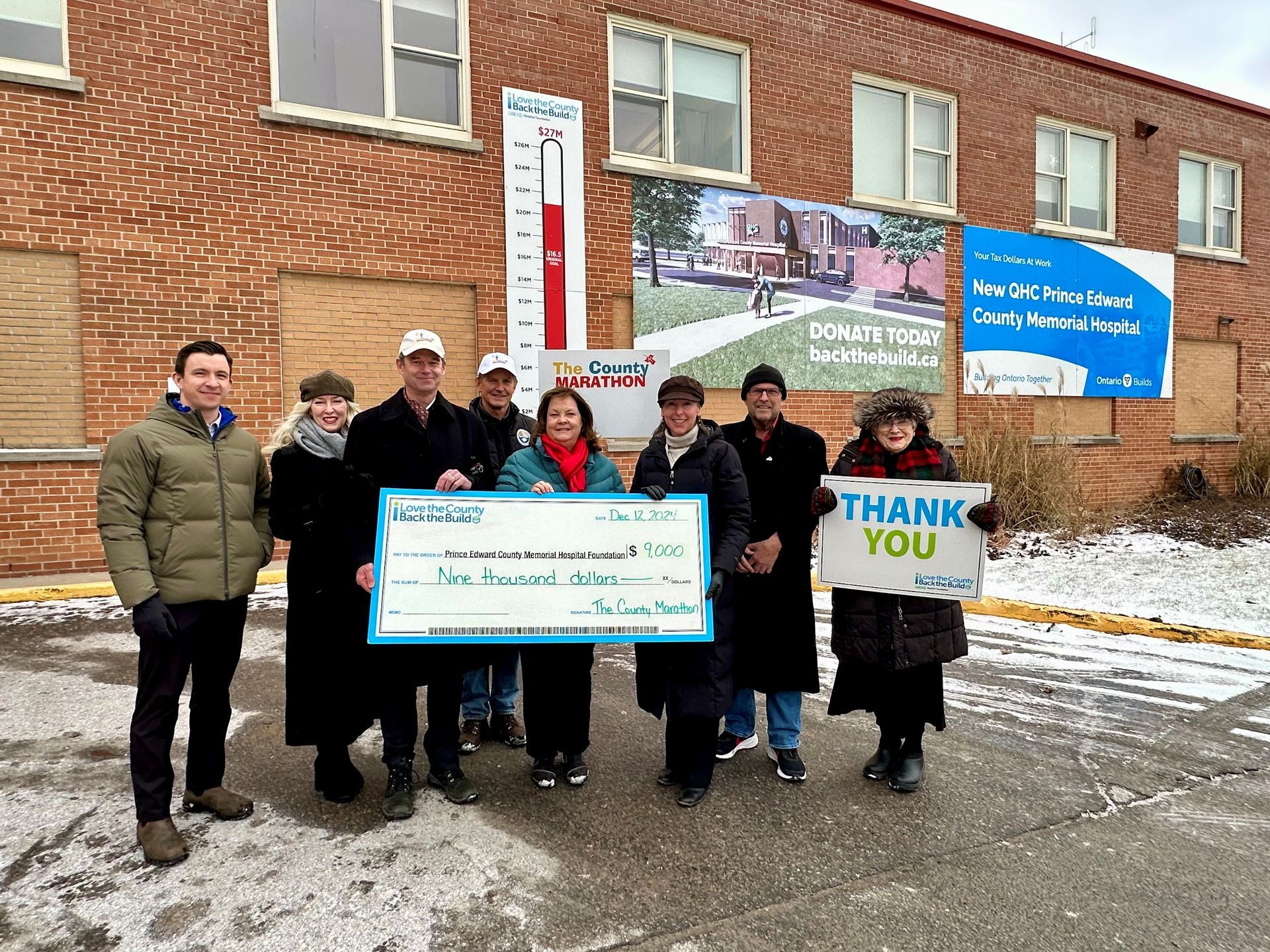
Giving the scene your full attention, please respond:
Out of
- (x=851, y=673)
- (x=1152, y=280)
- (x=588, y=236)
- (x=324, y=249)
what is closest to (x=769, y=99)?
(x=588, y=236)

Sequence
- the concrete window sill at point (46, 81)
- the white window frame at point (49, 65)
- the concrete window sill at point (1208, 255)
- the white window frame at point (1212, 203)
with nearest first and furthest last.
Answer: the concrete window sill at point (46, 81)
the white window frame at point (49, 65)
the concrete window sill at point (1208, 255)
the white window frame at point (1212, 203)

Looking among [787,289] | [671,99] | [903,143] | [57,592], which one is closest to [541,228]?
[671,99]

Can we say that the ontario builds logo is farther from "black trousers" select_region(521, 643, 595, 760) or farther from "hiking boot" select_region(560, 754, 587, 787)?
"hiking boot" select_region(560, 754, 587, 787)

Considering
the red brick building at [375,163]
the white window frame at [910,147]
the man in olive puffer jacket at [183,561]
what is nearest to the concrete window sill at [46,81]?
the red brick building at [375,163]

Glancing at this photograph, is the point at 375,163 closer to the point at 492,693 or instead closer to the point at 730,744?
the point at 492,693

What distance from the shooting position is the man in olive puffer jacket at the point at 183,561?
3090 mm

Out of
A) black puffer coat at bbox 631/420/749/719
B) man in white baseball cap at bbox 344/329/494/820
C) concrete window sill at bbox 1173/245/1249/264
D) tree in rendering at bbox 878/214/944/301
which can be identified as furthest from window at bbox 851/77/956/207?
man in white baseball cap at bbox 344/329/494/820

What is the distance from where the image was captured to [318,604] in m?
3.57

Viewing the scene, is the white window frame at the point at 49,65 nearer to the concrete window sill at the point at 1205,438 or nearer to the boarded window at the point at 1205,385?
the boarded window at the point at 1205,385

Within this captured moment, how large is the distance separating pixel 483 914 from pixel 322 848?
33.2 inches

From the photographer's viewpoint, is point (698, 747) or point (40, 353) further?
point (40, 353)

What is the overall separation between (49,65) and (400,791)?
326 inches

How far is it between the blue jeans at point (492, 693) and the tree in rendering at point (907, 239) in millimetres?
9806

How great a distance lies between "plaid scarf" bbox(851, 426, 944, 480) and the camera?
154 inches
